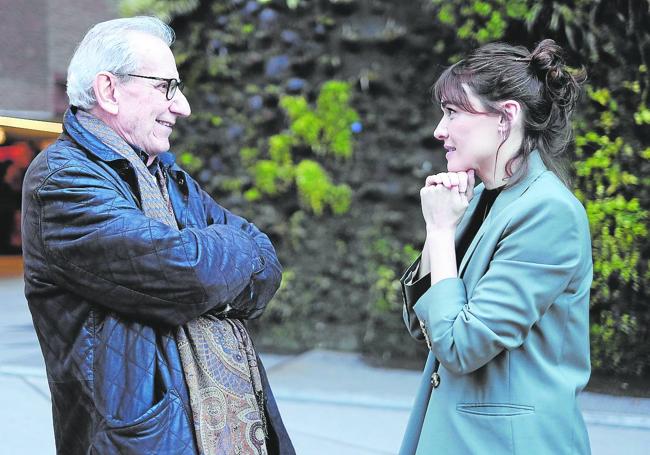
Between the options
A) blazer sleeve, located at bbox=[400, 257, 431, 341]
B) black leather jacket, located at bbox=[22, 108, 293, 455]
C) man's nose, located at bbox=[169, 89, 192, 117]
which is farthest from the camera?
man's nose, located at bbox=[169, 89, 192, 117]

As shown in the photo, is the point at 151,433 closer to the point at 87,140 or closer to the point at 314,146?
the point at 87,140

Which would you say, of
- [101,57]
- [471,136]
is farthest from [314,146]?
[471,136]

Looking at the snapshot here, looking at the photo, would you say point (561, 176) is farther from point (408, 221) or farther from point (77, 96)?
point (408, 221)

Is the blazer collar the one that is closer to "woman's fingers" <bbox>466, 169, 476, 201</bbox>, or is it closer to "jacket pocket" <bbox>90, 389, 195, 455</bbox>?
"woman's fingers" <bbox>466, 169, 476, 201</bbox>

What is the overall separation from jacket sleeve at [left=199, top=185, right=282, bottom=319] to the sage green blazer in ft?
1.59

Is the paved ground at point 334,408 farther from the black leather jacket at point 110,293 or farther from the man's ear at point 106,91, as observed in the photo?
the man's ear at point 106,91

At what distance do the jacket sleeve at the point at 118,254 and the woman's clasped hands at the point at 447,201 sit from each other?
0.54m

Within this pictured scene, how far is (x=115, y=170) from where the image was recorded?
6.04ft

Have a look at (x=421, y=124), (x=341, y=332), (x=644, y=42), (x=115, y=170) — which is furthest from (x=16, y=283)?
(x=115, y=170)

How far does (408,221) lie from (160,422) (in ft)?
14.2

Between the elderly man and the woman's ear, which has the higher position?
the woman's ear

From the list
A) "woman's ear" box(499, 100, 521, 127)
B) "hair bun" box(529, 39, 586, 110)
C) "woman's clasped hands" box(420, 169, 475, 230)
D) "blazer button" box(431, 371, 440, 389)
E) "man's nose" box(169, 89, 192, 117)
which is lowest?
"blazer button" box(431, 371, 440, 389)

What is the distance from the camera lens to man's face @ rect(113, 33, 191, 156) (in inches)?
74.9

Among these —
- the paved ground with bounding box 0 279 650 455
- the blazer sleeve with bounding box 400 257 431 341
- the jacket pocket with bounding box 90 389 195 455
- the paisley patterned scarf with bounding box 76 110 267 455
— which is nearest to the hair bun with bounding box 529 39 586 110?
the blazer sleeve with bounding box 400 257 431 341
